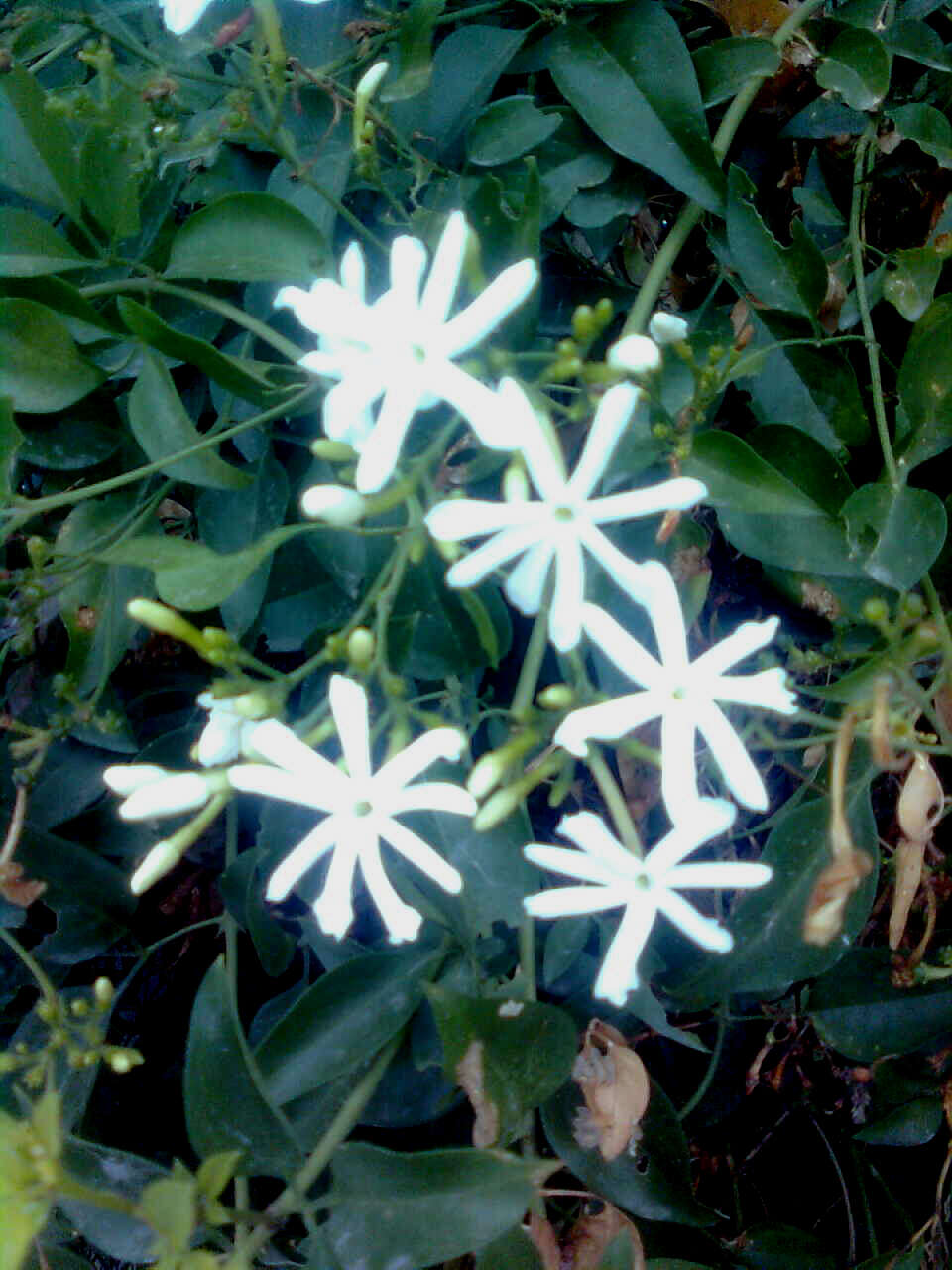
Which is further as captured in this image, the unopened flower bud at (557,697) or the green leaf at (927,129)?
the green leaf at (927,129)

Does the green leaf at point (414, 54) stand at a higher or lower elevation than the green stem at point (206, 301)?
higher

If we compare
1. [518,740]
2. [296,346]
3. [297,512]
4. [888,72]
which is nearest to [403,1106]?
[518,740]

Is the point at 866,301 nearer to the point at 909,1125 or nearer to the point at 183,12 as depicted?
the point at 183,12

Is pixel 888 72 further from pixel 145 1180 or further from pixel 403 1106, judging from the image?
pixel 145 1180

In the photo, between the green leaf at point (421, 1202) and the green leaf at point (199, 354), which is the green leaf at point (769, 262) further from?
the green leaf at point (421, 1202)

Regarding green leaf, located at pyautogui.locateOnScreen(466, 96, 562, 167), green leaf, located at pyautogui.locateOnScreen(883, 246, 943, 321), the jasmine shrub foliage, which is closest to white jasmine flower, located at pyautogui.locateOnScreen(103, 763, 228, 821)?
the jasmine shrub foliage

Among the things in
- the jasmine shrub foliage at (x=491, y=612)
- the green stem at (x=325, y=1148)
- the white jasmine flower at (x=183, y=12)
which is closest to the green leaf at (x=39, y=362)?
the jasmine shrub foliage at (x=491, y=612)

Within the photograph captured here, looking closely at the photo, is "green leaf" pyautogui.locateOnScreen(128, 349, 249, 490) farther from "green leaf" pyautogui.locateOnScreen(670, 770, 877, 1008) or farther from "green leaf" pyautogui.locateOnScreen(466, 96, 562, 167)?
"green leaf" pyautogui.locateOnScreen(670, 770, 877, 1008)
